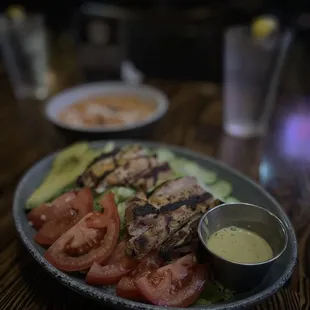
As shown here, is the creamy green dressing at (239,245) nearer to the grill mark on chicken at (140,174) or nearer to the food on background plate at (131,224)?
the food on background plate at (131,224)

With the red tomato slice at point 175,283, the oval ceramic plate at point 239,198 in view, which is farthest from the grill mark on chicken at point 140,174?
the red tomato slice at point 175,283

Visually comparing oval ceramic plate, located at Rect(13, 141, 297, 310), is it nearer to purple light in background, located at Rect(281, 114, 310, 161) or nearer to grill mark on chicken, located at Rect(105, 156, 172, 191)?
grill mark on chicken, located at Rect(105, 156, 172, 191)

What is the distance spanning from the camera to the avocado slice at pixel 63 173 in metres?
1.37

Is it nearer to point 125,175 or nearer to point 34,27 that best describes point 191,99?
point 34,27

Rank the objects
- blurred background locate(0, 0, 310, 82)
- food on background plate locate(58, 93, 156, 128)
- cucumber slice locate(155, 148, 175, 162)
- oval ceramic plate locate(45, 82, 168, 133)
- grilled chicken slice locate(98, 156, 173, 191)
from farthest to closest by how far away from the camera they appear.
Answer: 1. blurred background locate(0, 0, 310, 82)
2. food on background plate locate(58, 93, 156, 128)
3. oval ceramic plate locate(45, 82, 168, 133)
4. cucumber slice locate(155, 148, 175, 162)
5. grilled chicken slice locate(98, 156, 173, 191)

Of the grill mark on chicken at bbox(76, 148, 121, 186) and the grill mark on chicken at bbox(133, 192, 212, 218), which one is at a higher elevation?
the grill mark on chicken at bbox(133, 192, 212, 218)

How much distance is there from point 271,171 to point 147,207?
0.71 metres

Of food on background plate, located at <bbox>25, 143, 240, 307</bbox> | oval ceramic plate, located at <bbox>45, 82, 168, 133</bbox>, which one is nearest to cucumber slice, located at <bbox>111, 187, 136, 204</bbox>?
food on background plate, located at <bbox>25, 143, 240, 307</bbox>

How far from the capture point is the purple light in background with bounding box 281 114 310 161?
179cm

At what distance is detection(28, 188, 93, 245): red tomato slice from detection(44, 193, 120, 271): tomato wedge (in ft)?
0.19

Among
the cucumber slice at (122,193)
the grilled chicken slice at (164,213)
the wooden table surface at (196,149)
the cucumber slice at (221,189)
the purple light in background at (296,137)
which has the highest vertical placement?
the grilled chicken slice at (164,213)

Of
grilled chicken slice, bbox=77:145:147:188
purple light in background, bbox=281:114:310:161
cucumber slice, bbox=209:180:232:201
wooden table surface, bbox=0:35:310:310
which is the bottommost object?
purple light in background, bbox=281:114:310:161

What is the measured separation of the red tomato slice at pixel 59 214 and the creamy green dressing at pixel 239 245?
14.7 inches

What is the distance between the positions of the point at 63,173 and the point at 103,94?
748mm
